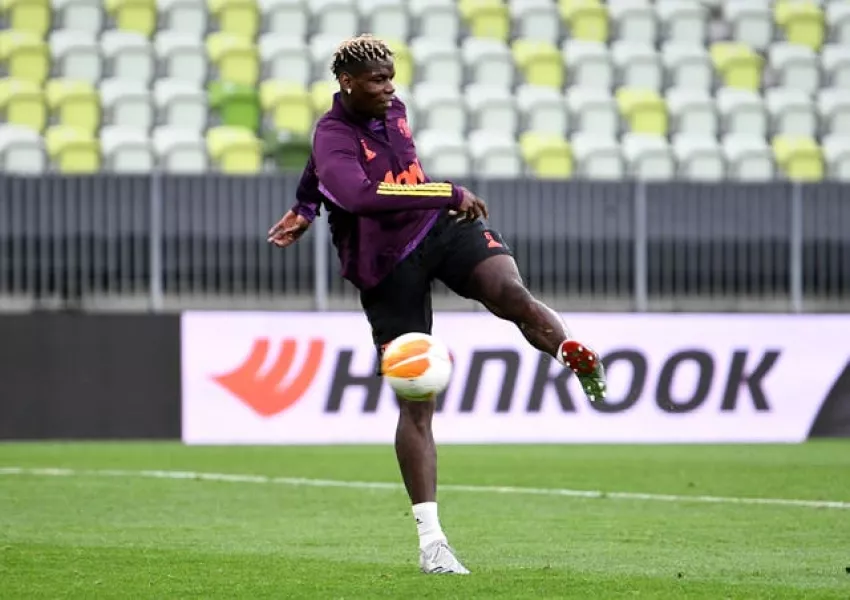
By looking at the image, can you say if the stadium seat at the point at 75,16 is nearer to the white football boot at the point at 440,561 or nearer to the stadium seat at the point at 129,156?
the stadium seat at the point at 129,156

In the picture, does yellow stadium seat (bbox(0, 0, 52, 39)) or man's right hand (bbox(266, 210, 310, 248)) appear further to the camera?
yellow stadium seat (bbox(0, 0, 52, 39))

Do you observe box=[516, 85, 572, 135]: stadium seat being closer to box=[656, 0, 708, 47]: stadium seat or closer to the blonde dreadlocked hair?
box=[656, 0, 708, 47]: stadium seat

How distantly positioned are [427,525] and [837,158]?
14.3 meters

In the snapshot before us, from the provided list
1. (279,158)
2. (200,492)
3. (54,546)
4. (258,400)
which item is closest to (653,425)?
(258,400)

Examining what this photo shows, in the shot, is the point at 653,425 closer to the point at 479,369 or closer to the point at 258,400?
the point at 479,369

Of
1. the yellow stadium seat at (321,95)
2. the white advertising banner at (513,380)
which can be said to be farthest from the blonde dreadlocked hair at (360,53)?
the yellow stadium seat at (321,95)

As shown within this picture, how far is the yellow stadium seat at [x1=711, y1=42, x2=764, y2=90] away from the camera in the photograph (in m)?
22.1

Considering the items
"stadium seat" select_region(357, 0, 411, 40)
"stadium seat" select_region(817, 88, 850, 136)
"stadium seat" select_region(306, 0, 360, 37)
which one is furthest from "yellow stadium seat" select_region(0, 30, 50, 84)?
"stadium seat" select_region(817, 88, 850, 136)

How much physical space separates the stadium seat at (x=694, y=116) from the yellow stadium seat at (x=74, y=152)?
681 cm

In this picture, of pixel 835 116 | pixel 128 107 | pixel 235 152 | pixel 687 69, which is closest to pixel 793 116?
pixel 835 116

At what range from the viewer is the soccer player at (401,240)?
7387 mm

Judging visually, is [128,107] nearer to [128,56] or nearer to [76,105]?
[76,105]

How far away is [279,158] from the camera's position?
1864 cm

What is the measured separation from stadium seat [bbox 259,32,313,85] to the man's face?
12986mm
